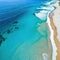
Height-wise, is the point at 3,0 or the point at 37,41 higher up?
the point at 3,0

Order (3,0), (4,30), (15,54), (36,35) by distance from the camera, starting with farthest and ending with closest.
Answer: (3,0)
(4,30)
(36,35)
(15,54)

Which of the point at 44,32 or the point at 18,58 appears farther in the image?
the point at 44,32

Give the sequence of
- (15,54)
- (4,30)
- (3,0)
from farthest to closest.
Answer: (3,0)
(4,30)
(15,54)

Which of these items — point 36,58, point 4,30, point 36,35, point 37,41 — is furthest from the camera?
point 4,30

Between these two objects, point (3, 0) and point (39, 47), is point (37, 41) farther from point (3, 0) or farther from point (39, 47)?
point (3, 0)

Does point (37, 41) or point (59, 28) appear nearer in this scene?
point (37, 41)

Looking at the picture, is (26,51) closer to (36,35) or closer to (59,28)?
(36,35)

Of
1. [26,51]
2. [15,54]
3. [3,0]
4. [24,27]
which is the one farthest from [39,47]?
[3,0]

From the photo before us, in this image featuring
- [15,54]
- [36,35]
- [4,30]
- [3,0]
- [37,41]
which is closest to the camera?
[15,54]

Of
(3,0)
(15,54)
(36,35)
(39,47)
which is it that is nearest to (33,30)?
(36,35)
